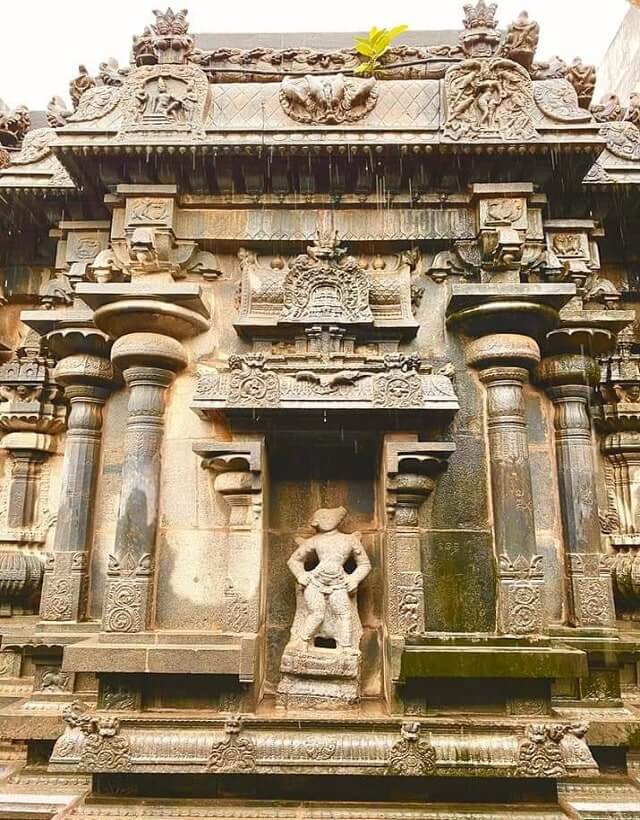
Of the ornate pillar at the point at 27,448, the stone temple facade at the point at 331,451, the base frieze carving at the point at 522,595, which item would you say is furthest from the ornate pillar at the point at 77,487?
the base frieze carving at the point at 522,595

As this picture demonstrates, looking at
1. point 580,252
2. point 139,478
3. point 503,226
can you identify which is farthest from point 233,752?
point 580,252

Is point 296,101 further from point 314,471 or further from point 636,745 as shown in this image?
point 636,745

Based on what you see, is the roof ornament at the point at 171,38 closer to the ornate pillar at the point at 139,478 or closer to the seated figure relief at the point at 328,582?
the ornate pillar at the point at 139,478

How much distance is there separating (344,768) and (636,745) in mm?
2835

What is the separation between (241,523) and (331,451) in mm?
1292

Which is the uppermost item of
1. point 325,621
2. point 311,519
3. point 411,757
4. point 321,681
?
point 311,519

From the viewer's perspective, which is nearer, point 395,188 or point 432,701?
point 432,701

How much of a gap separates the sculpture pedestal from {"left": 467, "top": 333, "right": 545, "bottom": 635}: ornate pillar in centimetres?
149

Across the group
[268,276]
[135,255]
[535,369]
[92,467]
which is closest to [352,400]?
[268,276]

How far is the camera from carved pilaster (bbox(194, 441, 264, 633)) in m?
5.58

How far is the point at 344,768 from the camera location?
16.0 ft

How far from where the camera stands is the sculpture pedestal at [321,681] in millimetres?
5531

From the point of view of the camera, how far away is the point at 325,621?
5.81 m

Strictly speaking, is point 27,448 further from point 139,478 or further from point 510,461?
point 510,461
